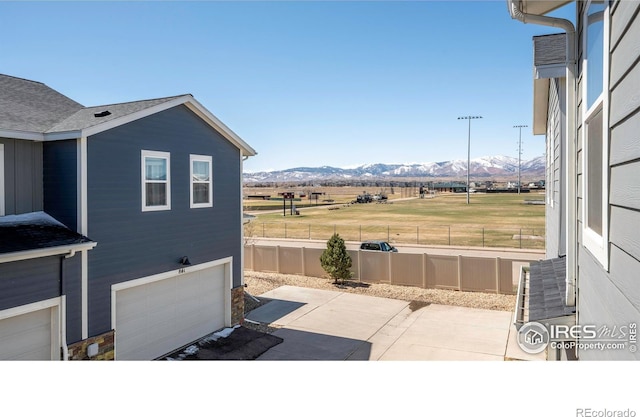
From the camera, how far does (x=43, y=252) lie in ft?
20.6

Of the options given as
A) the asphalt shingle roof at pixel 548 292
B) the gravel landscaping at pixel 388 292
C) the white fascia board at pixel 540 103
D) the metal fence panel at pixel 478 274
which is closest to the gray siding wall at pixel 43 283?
the gravel landscaping at pixel 388 292

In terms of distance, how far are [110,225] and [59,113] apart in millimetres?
3150

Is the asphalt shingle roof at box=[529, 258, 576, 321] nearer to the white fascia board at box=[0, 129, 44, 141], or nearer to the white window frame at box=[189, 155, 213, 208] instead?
the white window frame at box=[189, 155, 213, 208]

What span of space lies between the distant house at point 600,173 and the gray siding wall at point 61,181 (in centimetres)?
698

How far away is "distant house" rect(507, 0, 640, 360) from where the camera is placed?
1.58 m

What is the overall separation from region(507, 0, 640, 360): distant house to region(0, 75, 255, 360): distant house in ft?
22.1

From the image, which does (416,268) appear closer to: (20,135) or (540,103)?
(540,103)

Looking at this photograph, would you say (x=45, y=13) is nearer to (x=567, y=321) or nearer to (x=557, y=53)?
(x=557, y=53)

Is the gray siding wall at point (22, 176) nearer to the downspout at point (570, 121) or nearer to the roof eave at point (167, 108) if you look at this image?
the roof eave at point (167, 108)

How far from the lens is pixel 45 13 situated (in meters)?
Result: 7.13

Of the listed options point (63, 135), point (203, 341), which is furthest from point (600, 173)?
point (203, 341)

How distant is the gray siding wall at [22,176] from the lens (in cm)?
701

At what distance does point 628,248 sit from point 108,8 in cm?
778
